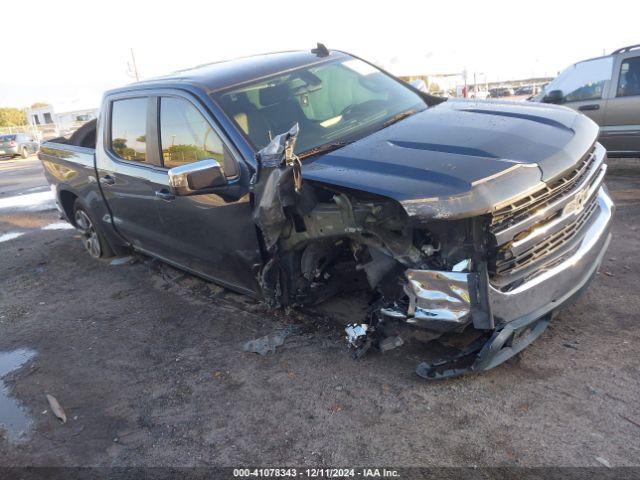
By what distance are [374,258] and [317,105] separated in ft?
4.61

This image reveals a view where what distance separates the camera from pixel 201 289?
478 centimetres

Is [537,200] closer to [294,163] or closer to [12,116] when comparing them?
[294,163]

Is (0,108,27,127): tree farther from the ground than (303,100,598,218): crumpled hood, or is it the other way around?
(303,100,598,218): crumpled hood

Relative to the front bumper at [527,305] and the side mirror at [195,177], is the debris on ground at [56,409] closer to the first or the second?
the side mirror at [195,177]

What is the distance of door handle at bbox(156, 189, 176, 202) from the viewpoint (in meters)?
3.89

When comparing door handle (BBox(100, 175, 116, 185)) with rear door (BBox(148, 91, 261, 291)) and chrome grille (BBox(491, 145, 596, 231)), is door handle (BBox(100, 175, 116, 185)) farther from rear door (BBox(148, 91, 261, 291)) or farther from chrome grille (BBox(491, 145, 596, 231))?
chrome grille (BBox(491, 145, 596, 231))

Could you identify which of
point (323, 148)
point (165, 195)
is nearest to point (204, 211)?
point (165, 195)

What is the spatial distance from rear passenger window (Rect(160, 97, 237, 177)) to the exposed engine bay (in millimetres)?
581

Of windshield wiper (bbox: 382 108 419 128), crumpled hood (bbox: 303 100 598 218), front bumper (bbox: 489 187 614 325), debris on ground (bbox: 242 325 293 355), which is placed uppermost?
windshield wiper (bbox: 382 108 419 128)

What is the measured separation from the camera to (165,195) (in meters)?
3.92

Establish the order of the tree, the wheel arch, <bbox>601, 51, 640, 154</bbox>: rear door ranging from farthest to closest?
the tree, <bbox>601, 51, 640, 154</bbox>: rear door, the wheel arch

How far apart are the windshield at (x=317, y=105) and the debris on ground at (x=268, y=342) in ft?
4.33

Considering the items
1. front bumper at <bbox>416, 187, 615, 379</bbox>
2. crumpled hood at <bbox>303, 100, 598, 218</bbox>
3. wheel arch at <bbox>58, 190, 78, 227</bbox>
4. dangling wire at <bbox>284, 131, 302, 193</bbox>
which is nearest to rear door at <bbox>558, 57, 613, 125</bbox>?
crumpled hood at <bbox>303, 100, 598, 218</bbox>

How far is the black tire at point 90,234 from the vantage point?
5809mm
